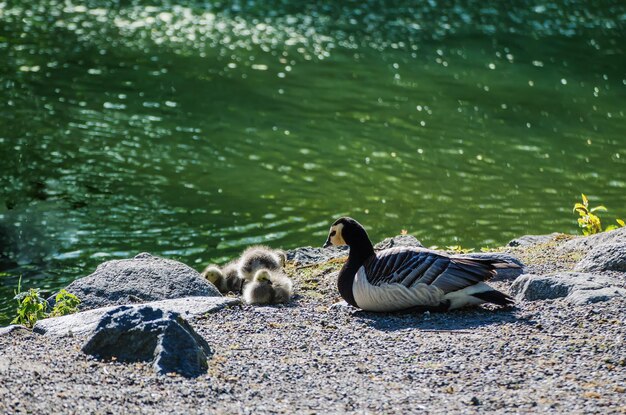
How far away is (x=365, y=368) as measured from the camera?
8.23m

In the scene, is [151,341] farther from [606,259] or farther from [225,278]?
[606,259]

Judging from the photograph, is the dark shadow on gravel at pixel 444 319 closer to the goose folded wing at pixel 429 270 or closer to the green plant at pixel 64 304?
the goose folded wing at pixel 429 270

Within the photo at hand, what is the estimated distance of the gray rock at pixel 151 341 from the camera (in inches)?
314

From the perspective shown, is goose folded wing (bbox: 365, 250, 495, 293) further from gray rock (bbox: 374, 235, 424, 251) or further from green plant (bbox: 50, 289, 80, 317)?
gray rock (bbox: 374, 235, 424, 251)

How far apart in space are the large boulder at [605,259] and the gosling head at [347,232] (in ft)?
8.21

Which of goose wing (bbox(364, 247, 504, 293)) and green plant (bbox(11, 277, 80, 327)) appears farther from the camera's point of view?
green plant (bbox(11, 277, 80, 327))

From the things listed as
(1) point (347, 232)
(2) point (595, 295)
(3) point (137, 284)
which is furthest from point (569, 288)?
(3) point (137, 284)

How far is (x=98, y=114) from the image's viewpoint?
2380cm

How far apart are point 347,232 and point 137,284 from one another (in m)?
2.51

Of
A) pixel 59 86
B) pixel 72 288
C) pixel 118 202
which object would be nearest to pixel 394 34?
pixel 59 86

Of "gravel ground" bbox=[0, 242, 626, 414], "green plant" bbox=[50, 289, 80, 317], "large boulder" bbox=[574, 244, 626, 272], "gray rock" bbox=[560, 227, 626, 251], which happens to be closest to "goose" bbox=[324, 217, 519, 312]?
"gravel ground" bbox=[0, 242, 626, 414]

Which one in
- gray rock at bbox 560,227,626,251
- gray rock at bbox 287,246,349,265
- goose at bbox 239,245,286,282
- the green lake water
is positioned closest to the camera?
gray rock at bbox 560,227,626,251

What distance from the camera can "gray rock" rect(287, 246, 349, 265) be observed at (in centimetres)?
1341

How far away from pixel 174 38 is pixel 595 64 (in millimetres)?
13496
